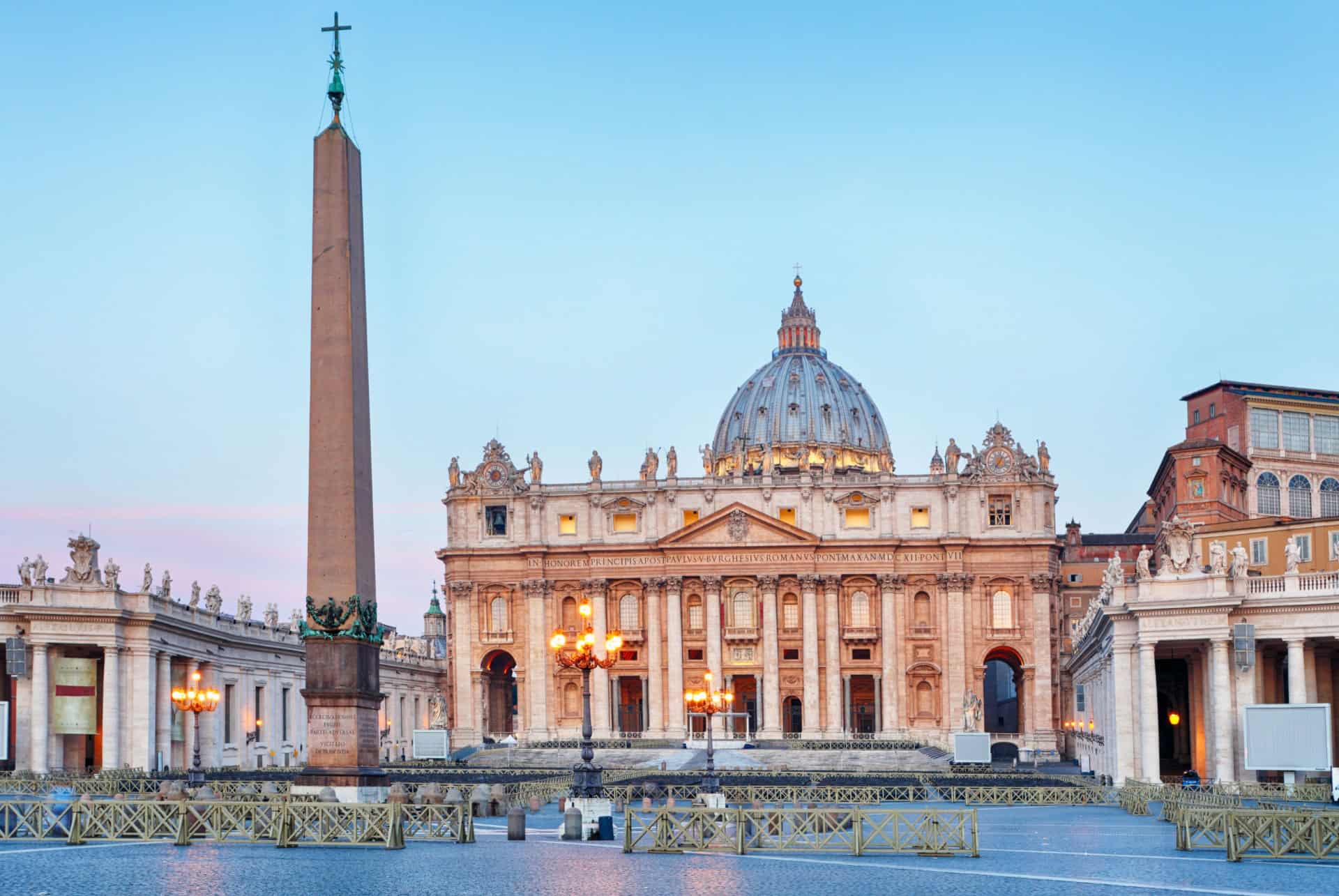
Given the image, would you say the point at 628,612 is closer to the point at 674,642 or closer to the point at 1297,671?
the point at 674,642

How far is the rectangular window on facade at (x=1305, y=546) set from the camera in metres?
58.5

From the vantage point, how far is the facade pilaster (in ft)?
344

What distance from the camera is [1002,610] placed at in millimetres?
104750

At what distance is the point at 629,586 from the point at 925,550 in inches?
715

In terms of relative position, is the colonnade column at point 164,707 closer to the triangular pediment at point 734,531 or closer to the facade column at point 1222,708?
the facade column at point 1222,708

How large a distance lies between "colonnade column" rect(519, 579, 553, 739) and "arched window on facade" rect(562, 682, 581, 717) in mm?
1395

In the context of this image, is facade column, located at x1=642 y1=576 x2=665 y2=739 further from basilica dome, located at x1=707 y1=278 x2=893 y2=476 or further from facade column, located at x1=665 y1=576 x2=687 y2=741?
basilica dome, located at x1=707 y1=278 x2=893 y2=476

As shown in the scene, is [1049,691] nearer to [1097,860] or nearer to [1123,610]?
[1123,610]

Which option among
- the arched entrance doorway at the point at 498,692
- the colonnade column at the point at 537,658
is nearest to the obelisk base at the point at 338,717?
the colonnade column at the point at 537,658

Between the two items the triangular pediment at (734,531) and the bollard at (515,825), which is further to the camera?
the triangular pediment at (734,531)

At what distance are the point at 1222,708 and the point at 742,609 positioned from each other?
5785cm

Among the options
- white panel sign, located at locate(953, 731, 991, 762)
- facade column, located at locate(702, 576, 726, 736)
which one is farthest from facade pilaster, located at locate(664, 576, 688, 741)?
white panel sign, located at locate(953, 731, 991, 762)

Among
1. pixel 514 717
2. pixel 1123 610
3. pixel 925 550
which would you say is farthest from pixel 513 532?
pixel 1123 610

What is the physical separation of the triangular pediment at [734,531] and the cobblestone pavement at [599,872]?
236ft
